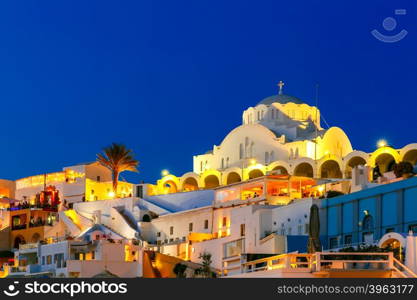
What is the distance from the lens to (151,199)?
74000 millimetres

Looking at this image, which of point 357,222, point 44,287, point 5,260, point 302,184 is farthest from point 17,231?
point 44,287

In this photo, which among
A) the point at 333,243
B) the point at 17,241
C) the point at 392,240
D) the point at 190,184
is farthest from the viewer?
the point at 190,184

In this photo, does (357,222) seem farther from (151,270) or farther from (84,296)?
(84,296)

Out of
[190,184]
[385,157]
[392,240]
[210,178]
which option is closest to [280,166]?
[210,178]

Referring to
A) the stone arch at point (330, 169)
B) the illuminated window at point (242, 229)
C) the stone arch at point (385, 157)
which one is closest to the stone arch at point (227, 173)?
the stone arch at point (330, 169)

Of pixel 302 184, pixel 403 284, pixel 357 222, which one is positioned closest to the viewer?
pixel 403 284

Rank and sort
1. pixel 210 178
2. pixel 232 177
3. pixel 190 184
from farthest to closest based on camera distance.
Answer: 1. pixel 190 184
2. pixel 210 178
3. pixel 232 177

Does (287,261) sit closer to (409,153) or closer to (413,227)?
(413,227)

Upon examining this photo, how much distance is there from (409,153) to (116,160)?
81.3 ft

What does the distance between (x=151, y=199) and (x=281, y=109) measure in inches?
578

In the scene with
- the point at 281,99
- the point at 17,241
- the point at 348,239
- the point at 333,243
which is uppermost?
the point at 281,99

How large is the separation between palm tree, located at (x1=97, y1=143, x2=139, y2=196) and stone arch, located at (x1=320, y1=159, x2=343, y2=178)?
15991 millimetres

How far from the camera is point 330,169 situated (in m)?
73.6

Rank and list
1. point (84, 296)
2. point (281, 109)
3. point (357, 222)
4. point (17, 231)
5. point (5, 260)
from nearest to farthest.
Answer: point (84, 296), point (357, 222), point (5, 260), point (17, 231), point (281, 109)
